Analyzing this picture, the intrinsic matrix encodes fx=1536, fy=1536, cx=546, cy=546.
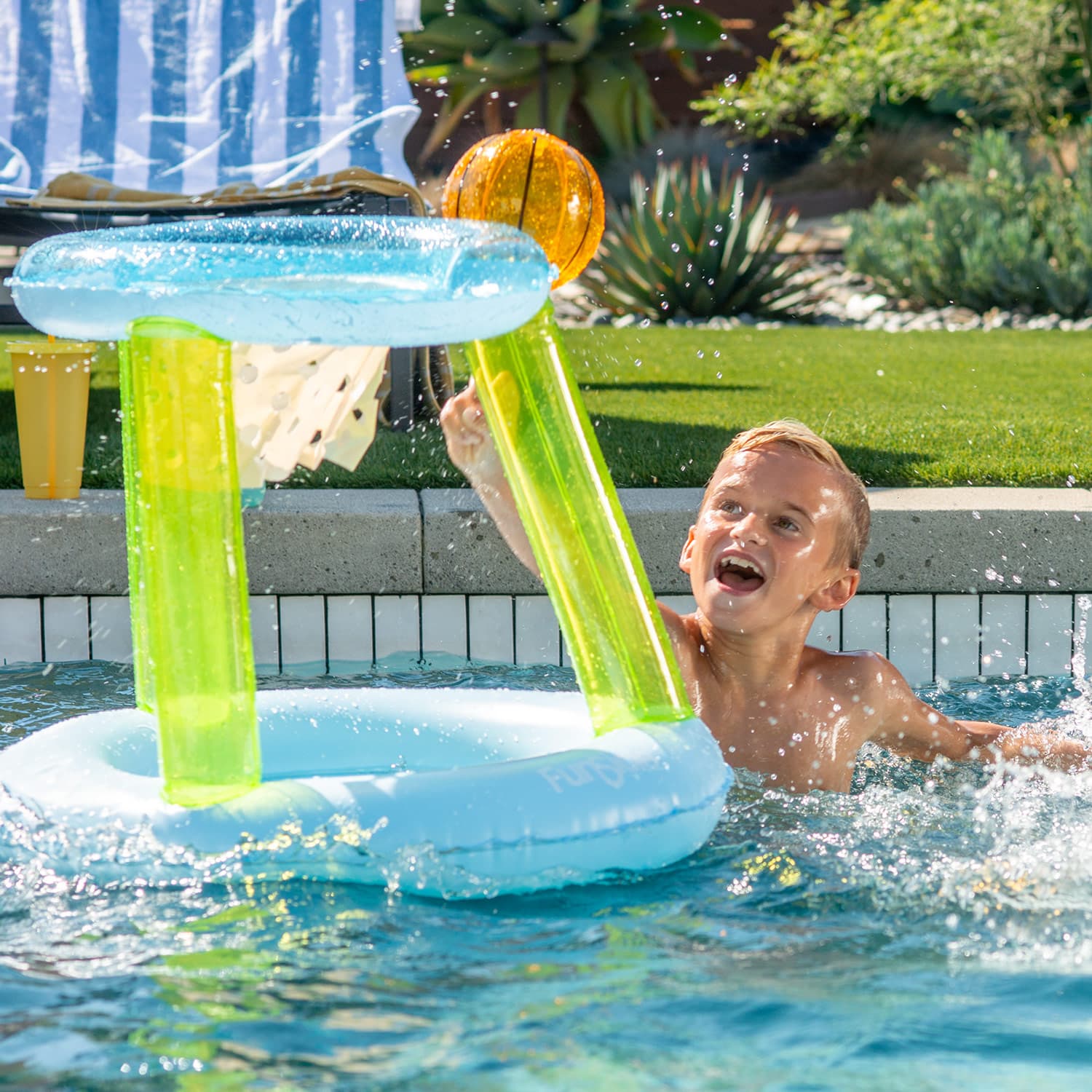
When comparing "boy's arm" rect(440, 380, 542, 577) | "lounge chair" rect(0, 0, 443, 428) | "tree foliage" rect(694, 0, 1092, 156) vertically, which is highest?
"tree foliage" rect(694, 0, 1092, 156)

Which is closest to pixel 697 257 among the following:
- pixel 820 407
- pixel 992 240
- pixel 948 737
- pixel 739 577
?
pixel 992 240

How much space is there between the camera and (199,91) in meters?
6.93

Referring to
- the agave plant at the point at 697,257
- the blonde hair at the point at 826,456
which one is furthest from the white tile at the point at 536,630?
the agave plant at the point at 697,257

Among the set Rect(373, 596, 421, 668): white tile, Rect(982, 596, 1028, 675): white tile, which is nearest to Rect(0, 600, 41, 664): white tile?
Rect(373, 596, 421, 668): white tile

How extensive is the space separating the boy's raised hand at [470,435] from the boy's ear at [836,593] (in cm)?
65

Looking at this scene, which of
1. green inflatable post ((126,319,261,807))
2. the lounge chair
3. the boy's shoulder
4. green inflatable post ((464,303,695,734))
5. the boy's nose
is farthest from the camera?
the lounge chair

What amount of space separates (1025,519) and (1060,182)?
9.14m

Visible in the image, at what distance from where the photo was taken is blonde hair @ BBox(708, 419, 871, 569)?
8.81 ft

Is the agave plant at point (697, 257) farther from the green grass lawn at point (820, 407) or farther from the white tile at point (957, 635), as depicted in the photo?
the white tile at point (957, 635)

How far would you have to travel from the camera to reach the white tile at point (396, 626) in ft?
11.4

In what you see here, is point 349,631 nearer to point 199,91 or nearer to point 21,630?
point 21,630

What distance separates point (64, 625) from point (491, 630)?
0.96 meters

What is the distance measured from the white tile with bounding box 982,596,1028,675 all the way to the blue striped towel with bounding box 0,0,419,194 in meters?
3.61

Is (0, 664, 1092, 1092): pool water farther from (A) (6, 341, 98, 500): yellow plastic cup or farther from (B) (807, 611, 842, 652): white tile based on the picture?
(A) (6, 341, 98, 500): yellow plastic cup
